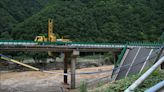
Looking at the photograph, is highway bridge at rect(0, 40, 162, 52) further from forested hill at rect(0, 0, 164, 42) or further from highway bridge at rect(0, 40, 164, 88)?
forested hill at rect(0, 0, 164, 42)

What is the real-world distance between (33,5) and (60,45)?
241ft

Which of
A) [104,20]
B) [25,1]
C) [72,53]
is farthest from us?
[25,1]

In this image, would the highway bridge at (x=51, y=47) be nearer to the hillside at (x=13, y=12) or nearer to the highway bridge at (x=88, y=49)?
the highway bridge at (x=88, y=49)

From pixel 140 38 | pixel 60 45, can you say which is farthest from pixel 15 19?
pixel 60 45

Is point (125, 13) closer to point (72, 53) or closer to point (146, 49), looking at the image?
point (72, 53)

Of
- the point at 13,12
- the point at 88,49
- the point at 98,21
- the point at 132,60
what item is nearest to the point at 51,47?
the point at 88,49

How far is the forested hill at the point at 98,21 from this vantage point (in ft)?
257

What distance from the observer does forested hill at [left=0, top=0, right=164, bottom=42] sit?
257 ft

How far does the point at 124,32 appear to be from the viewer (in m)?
81.2

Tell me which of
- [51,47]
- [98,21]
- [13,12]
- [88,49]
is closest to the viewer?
[51,47]

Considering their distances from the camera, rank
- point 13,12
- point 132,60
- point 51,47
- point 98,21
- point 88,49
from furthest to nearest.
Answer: point 13,12 → point 98,21 → point 88,49 → point 51,47 → point 132,60

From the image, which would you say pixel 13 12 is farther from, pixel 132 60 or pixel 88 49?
pixel 132 60

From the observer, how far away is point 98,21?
89875 millimetres

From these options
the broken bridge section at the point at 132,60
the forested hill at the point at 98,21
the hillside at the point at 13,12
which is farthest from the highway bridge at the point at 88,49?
the hillside at the point at 13,12
